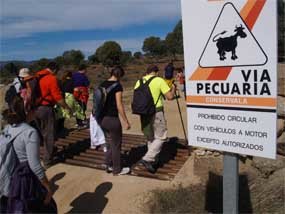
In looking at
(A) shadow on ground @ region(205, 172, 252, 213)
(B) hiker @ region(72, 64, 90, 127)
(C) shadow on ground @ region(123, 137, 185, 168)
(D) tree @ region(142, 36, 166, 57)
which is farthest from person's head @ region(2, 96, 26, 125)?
(D) tree @ region(142, 36, 166, 57)

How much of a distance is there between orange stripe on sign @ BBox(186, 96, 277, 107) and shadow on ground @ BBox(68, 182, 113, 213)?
144 inches

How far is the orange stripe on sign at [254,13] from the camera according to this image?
2.22 m

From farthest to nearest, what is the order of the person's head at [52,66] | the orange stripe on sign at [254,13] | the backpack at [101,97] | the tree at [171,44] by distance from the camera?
1. the tree at [171,44]
2. the person's head at [52,66]
3. the backpack at [101,97]
4. the orange stripe on sign at [254,13]

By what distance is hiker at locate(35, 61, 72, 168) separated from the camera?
7.05 m

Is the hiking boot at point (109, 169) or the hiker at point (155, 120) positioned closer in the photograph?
the hiker at point (155, 120)

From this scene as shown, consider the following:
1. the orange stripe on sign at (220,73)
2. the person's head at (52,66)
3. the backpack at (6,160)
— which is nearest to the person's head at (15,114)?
the backpack at (6,160)

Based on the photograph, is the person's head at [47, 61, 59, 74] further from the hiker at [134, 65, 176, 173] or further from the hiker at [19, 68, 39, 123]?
the hiker at [134, 65, 176, 173]

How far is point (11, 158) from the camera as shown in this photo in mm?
3762

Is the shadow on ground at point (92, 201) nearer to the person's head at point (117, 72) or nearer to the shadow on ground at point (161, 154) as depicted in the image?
the shadow on ground at point (161, 154)

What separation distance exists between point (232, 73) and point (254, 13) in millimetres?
330

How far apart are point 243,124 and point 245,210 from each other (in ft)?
11.2

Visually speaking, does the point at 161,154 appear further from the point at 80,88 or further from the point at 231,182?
the point at 231,182

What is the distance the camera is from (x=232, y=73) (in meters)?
2.37

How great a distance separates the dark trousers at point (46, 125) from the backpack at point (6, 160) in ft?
11.1
